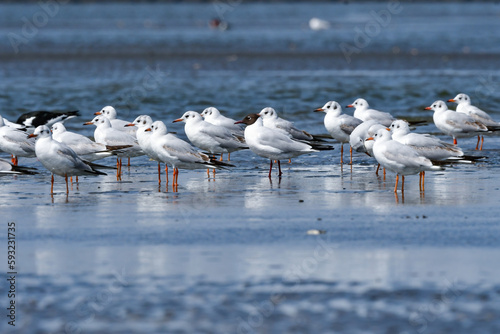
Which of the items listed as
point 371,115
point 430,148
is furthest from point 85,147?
point 371,115

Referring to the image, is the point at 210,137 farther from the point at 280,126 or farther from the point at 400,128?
the point at 400,128

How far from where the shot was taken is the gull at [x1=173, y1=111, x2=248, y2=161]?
54.1 ft

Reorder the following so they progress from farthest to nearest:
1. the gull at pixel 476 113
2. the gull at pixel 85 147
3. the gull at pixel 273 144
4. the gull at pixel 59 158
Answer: the gull at pixel 476 113, the gull at pixel 273 144, the gull at pixel 85 147, the gull at pixel 59 158

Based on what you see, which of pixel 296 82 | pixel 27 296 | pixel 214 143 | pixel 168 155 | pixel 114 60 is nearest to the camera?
pixel 27 296

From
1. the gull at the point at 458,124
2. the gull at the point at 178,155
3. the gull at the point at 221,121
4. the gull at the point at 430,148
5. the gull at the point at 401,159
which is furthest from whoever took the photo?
the gull at the point at 458,124

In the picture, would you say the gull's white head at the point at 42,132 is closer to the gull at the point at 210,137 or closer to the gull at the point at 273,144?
the gull at the point at 210,137

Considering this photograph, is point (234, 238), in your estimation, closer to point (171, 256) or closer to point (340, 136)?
point (171, 256)

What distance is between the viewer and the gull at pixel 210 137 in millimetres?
16484

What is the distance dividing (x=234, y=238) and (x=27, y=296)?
9.21ft

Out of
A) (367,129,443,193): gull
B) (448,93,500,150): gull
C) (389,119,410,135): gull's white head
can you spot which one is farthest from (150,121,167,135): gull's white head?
(448,93,500,150): gull

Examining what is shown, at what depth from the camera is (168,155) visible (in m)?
14.8

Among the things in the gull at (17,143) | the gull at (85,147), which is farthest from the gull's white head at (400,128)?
the gull at (17,143)

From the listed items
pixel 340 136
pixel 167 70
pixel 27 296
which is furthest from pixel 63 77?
pixel 27 296

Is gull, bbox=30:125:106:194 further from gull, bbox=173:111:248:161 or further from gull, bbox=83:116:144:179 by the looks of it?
gull, bbox=173:111:248:161
